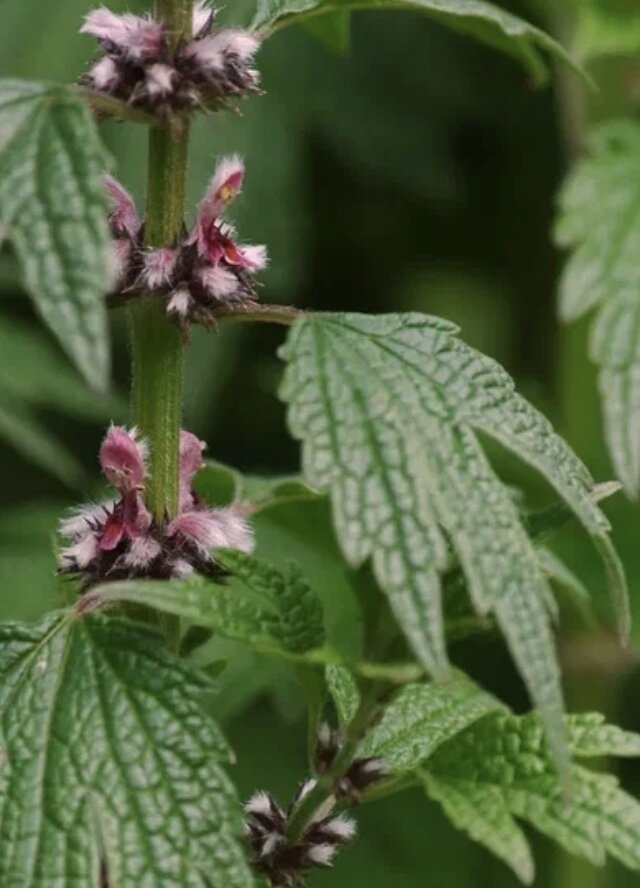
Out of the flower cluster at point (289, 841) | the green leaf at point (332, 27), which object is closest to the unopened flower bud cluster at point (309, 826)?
the flower cluster at point (289, 841)

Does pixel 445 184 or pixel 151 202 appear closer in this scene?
pixel 151 202

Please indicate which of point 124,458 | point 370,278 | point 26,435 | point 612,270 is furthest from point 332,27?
point 370,278

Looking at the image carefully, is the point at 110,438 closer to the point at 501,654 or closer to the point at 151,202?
the point at 151,202

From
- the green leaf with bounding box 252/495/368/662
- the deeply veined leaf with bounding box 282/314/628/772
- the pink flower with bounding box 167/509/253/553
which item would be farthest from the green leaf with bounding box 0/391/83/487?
the deeply veined leaf with bounding box 282/314/628/772

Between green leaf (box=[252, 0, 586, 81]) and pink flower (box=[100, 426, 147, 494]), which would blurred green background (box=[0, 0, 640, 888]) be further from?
pink flower (box=[100, 426, 147, 494])

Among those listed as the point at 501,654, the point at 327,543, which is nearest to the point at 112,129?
the point at 327,543

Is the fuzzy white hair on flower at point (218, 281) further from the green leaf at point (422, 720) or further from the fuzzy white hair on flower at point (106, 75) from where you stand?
the green leaf at point (422, 720)

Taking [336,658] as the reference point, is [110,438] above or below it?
above
